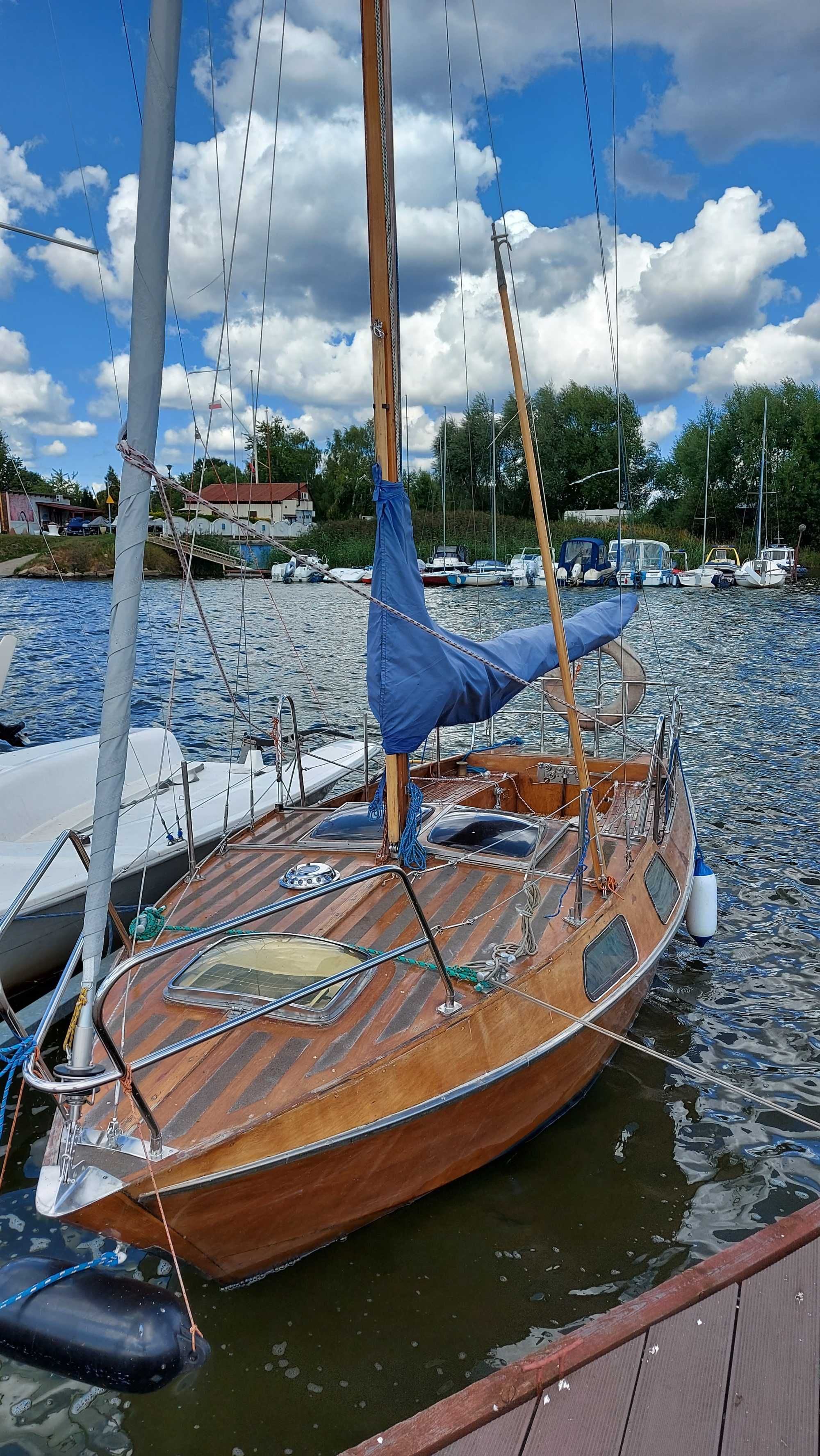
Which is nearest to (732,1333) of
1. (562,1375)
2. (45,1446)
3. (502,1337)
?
(562,1375)

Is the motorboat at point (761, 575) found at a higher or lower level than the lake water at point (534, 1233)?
higher

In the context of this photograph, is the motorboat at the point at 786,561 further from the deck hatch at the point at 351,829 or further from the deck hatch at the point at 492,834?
the deck hatch at the point at 351,829

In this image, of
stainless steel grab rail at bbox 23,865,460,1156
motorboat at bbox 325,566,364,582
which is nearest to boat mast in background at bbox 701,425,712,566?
motorboat at bbox 325,566,364,582

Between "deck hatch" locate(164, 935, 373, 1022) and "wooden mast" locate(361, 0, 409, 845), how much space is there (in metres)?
1.56

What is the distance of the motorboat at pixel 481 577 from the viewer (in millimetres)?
54406

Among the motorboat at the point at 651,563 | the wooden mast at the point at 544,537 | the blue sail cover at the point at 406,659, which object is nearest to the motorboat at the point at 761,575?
the motorboat at the point at 651,563

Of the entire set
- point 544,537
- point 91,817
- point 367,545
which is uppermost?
point 367,545

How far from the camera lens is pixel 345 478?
89.4 meters

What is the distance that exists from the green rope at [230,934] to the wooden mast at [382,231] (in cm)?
147

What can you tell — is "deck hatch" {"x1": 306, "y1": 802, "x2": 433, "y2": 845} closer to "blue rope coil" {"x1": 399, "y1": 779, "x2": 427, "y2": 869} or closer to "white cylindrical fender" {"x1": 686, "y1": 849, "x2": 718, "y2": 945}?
"blue rope coil" {"x1": 399, "y1": 779, "x2": 427, "y2": 869}

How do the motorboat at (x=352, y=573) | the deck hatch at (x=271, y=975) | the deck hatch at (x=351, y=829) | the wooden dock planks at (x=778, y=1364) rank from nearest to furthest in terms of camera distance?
the wooden dock planks at (x=778, y=1364) < the deck hatch at (x=271, y=975) < the deck hatch at (x=351, y=829) < the motorboat at (x=352, y=573)

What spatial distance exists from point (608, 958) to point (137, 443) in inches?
169

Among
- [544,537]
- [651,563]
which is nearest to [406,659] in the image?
[544,537]

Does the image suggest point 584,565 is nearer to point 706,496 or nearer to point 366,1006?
point 706,496
